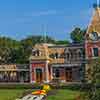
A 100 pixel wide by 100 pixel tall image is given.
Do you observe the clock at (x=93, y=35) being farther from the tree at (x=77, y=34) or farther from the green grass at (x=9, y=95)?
the tree at (x=77, y=34)

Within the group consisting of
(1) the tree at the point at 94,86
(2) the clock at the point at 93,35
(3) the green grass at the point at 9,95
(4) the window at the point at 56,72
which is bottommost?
(3) the green grass at the point at 9,95

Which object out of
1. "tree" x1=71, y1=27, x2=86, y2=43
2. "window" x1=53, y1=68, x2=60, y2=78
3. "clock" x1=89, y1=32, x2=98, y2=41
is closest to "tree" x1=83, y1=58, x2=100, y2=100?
"clock" x1=89, y1=32, x2=98, y2=41

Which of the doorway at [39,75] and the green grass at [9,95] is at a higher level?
the doorway at [39,75]

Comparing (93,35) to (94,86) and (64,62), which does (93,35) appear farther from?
(94,86)

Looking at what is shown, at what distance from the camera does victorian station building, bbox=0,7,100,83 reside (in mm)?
63188

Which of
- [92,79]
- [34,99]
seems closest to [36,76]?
[34,99]

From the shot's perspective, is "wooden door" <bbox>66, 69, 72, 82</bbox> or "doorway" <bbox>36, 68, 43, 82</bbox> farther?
"wooden door" <bbox>66, 69, 72, 82</bbox>

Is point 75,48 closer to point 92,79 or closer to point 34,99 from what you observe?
point 34,99

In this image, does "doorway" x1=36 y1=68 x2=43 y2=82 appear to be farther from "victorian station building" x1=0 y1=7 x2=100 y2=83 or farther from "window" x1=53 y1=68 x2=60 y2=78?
"window" x1=53 y1=68 x2=60 y2=78

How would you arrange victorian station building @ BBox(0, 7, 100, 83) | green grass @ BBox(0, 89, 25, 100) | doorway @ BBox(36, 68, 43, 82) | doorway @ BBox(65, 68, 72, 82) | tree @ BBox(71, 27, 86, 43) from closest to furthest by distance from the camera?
green grass @ BBox(0, 89, 25, 100) → victorian station building @ BBox(0, 7, 100, 83) → doorway @ BBox(36, 68, 43, 82) → doorway @ BBox(65, 68, 72, 82) → tree @ BBox(71, 27, 86, 43)

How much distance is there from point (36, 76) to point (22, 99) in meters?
25.9

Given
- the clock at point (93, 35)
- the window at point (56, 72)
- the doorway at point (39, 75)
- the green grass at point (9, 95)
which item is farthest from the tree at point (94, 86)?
the window at point (56, 72)

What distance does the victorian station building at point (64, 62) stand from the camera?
63188 mm

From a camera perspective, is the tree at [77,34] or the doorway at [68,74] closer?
the doorway at [68,74]
